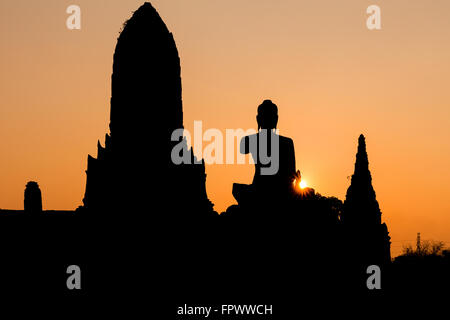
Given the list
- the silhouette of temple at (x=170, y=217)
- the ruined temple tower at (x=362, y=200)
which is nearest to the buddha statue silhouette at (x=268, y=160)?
the silhouette of temple at (x=170, y=217)

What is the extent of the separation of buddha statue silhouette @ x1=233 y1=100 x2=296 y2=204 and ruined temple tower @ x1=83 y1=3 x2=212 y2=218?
471 cm

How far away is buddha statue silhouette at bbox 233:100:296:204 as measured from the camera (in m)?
19.3

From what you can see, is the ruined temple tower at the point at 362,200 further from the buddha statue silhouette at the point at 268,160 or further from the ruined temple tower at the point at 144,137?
the buddha statue silhouette at the point at 268,160

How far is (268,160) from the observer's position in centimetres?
1952

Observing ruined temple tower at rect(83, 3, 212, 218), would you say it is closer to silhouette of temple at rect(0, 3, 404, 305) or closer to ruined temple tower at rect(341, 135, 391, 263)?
silhouette of temple at rect(0, 3, 404, 305)

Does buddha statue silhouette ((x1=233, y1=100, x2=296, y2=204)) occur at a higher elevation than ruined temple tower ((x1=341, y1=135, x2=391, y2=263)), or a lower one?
lower

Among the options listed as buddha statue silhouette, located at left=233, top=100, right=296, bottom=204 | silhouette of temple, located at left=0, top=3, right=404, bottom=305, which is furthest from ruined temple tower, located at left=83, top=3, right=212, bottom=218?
buddha statue silhouette, located at left=233, top=100, right=296, bottom=204

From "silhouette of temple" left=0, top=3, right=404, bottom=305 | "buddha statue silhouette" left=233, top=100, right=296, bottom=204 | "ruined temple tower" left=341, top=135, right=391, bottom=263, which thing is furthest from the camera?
"ruined temple tower" left=341, top=135, right=391, bottom=263

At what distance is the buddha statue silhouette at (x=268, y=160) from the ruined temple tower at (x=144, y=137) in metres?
4.71

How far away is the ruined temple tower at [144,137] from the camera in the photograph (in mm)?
24469
